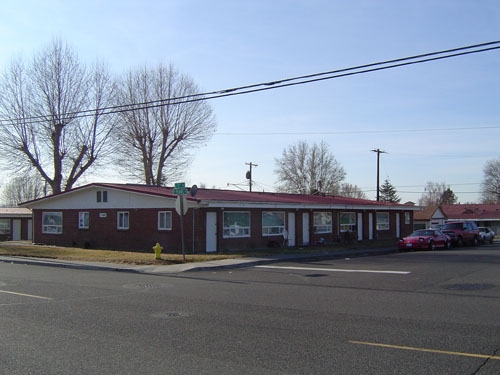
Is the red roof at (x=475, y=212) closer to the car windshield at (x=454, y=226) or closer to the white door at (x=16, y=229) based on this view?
the car windshield at (x=454, y=226)

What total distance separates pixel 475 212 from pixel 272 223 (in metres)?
55.5

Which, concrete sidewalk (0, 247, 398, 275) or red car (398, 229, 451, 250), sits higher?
red car (398, 229, 451, 250)

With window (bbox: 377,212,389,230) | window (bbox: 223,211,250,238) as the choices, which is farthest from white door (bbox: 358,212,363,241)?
window (bbox: 223,211,250,238)

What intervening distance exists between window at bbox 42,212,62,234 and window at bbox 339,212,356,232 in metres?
19.8

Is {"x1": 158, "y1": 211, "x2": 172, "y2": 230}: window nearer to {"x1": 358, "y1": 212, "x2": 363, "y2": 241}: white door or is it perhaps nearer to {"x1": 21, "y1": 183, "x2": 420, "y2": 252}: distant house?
{"x1": 21, "y1": 183, "x2": 420, "y2": 252}: distant house

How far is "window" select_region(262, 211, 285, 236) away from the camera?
30484mm

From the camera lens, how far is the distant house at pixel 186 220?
2737 cm

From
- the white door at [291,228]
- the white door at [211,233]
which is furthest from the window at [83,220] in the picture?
the white door at [291,228]

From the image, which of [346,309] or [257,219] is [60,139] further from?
[346,309]

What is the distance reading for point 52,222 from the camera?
3559 cm

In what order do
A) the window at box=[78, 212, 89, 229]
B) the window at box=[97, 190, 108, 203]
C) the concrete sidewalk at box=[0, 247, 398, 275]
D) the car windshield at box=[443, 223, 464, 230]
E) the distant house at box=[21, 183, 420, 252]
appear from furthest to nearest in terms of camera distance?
the car windshield at box=[443, 223, 464, 230] < the window at box=[78, 212, 89, 229] < the window at box=[97, 190, 108, 203] < the distant house at box=[21, 183, 420, 252] < the concrete sidewalk at box=[0, 247, 398, 275]

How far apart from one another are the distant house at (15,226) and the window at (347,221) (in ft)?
97.8

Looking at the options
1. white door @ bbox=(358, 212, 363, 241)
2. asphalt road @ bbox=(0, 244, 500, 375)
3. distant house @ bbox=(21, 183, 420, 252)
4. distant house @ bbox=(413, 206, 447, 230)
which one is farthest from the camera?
distant house @ bbox=(413, 206, 447, 230)

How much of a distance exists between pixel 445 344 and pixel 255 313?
3.61 m
